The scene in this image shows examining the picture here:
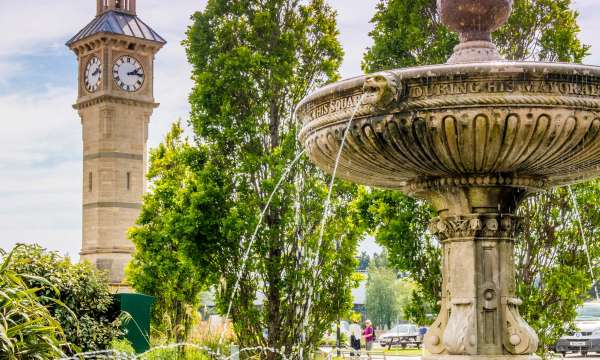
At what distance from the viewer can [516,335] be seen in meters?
7.40

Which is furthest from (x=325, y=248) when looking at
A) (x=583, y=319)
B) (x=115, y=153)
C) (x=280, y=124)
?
(x=115, y=153)

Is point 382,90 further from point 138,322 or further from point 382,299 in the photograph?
point 382,299

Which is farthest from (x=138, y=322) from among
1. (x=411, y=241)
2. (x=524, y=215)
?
(x=524, y=215)

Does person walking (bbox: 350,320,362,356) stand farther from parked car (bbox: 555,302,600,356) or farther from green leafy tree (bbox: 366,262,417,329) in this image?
green leafy tree (bbox: 366,262,417,329)

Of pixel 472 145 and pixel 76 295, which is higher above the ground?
pixel 472 145

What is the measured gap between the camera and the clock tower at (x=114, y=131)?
5281 cm

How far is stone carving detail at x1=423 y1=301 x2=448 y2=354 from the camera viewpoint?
7605 millimetres

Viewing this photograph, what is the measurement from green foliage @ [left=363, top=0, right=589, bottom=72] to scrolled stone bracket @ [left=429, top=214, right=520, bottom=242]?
27.1 feet

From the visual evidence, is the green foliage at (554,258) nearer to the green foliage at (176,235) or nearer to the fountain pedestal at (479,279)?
the green foliage at (176,235)

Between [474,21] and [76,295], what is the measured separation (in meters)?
6.60

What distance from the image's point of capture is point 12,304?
8195 millimetres

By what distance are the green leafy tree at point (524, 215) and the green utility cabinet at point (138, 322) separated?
383 centimetres

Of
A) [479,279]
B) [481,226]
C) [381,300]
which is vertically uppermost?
[481,226]

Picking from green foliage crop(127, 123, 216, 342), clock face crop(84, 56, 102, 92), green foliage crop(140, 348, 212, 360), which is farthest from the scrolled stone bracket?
clock face crop(84, 56, 102, 92)
